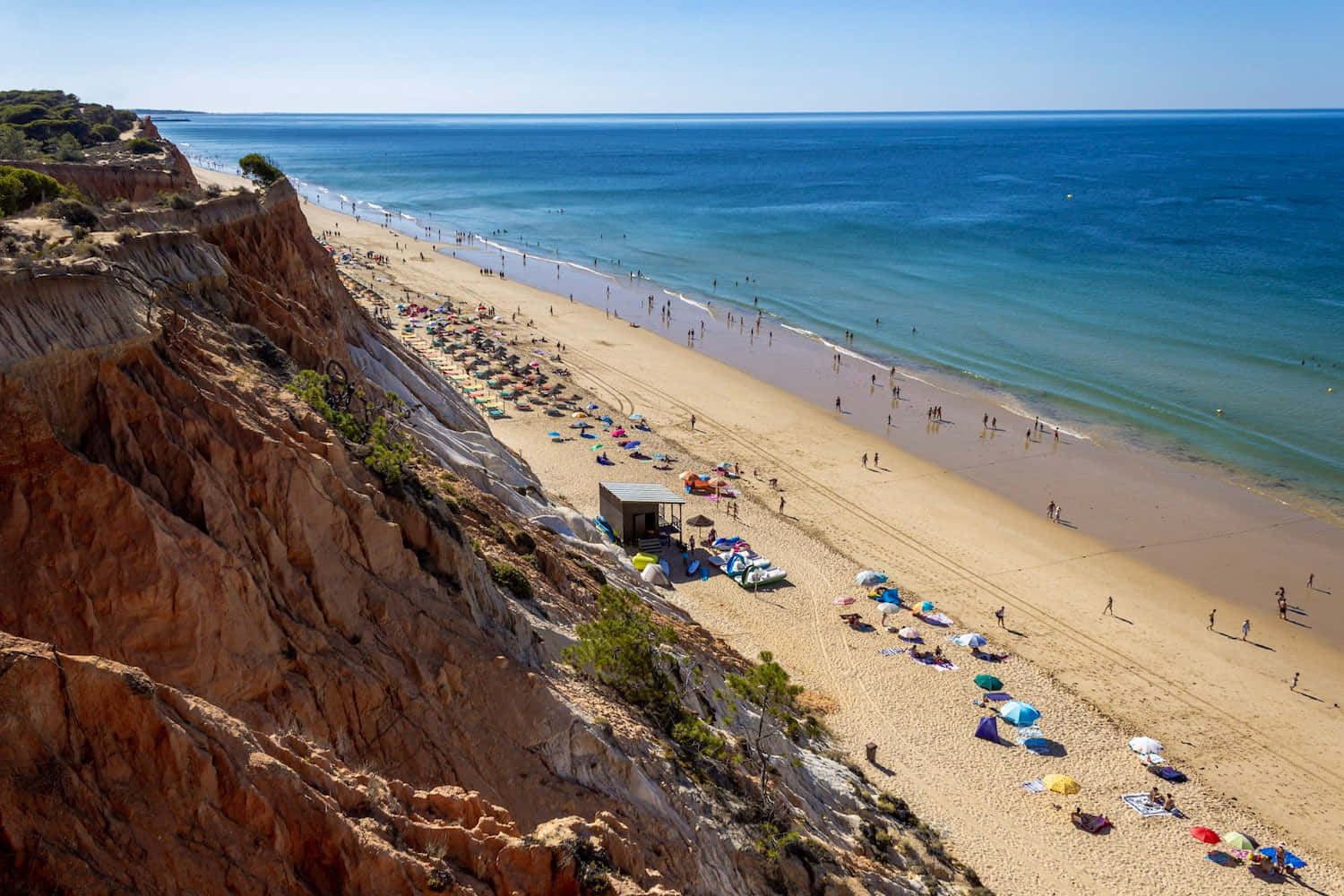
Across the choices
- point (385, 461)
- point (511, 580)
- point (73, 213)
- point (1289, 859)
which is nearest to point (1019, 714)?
point (1289, 859)

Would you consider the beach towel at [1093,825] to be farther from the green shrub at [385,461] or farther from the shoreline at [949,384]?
the green shrub at [385,461]

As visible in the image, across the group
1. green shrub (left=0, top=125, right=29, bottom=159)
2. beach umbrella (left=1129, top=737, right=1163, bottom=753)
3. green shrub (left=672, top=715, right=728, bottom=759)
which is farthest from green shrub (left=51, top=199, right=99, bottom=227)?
beach umbrella (left=1129, top=737, right=1163, bottom=753)

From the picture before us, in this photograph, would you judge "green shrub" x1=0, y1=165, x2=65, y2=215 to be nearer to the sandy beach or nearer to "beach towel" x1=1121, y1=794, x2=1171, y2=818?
the sandy beach

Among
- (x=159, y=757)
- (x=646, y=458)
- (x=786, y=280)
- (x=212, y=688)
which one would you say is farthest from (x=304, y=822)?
(x=786, y=280)

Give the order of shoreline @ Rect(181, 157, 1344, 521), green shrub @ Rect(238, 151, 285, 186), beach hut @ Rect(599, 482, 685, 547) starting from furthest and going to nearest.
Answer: shoreline @ Rect(181, 157, 1344, 521) → beach hut @ Rect(599, 482, 685, 547) → green shrub @ Rect(238, 151, 285, 186)

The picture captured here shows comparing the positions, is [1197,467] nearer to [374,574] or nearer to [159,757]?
[374,574]

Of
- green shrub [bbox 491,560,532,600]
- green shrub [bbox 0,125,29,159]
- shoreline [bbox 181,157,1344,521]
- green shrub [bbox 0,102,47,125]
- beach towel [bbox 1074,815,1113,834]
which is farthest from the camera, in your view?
green shrub [bbox 0,102,47,125]

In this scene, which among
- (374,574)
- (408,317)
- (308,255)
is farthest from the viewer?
(408,317)
